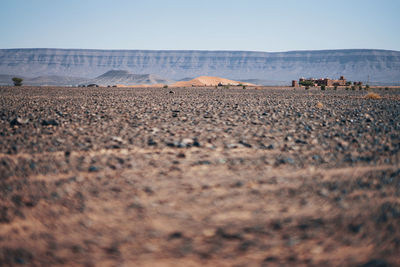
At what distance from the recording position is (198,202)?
3.47 meters

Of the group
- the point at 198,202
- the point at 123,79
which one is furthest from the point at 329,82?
the point at 123,79

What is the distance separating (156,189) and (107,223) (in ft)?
2.81

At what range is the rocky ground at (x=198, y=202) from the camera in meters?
2.65

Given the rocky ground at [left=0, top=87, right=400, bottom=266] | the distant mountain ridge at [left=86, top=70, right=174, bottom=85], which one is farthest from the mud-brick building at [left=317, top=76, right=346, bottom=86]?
the distant mountain ridge at [left=86, top=70, right=174, bottom=85]

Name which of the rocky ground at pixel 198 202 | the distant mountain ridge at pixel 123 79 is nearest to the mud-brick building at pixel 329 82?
the rocky ground at pixel 198 202

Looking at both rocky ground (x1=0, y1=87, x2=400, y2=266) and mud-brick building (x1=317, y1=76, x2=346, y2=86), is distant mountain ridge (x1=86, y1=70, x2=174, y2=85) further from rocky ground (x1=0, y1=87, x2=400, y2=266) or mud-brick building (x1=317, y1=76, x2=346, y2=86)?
rocky ground (x1=0, y1=87, x2=400, y2=266)

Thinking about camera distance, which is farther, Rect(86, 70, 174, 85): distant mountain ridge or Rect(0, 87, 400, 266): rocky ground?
Rect(86, 70, 174, 85): distant mountain ridge

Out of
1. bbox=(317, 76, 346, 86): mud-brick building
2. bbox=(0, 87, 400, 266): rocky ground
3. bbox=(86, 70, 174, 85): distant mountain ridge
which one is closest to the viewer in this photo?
bbox=(0, 87, 400, 266): rocky ground

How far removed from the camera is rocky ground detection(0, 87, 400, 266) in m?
2.65

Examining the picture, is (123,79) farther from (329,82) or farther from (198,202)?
(198,202)

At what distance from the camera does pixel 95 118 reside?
9.35 meters

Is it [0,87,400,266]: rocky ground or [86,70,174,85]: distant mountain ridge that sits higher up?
[86,70,174,85]: distant mountain ridge

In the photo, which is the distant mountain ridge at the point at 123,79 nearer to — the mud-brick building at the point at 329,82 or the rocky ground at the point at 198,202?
the mud-brick building at the point at 329,82

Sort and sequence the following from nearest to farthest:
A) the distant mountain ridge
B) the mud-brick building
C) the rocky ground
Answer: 1. the rocky ground
2. the mud-brick building
3. the distant mountain ridge
